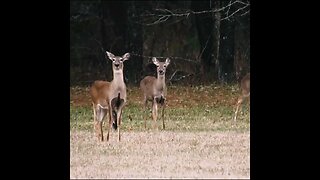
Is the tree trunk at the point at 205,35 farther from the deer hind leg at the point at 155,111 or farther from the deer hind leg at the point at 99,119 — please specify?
the deer hind leg at the point at 99,119

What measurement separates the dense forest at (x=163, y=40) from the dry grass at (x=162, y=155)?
611 cm

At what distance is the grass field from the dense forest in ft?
11.6

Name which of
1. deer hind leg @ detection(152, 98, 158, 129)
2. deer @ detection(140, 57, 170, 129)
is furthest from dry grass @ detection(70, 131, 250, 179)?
deer @ detection(140, 57, 170, 129)

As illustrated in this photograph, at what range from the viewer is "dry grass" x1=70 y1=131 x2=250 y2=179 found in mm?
8891

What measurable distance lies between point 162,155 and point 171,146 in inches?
26.6

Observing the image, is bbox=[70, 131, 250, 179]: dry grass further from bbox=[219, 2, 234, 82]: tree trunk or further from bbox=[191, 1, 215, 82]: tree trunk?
bbox=[191, 1, 215, 82]: tree trunk

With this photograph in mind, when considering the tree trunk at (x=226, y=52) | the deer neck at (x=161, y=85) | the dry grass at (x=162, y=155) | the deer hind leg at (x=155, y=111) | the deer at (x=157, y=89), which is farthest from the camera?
the tree trunk at (x=226, y=52)

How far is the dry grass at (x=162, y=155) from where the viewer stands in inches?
350

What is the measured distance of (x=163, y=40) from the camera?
2459cm

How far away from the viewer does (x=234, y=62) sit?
20203 mm

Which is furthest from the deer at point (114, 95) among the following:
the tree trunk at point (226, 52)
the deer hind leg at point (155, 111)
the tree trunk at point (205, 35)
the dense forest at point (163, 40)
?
the tree trunk at point (205, 35)

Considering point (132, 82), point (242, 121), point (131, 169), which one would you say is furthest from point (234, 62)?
point (131, 169)
